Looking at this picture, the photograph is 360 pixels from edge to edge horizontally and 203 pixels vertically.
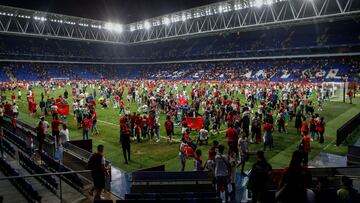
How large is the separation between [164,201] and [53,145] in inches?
351

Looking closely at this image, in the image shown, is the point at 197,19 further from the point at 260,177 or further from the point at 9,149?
the point at 260,177

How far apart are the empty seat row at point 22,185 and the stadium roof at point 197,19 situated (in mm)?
46340

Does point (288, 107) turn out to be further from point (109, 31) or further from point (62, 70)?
point (109, 31)

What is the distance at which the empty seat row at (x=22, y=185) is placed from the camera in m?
9.51

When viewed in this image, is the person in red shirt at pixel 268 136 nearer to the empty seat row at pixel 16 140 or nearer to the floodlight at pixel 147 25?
the empty seat row at pixel 16 140

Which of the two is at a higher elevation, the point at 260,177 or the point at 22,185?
the point at 260,177

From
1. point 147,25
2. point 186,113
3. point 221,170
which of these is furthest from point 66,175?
point 147,25

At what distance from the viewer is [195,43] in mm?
85312

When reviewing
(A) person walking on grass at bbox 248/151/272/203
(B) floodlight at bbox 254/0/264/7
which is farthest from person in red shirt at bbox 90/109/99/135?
(B) floodlight at bbox 254/0/264/7

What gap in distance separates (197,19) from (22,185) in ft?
202

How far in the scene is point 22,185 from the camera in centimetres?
1072

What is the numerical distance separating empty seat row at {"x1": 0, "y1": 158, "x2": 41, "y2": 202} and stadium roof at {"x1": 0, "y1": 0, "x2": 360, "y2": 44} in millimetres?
46340

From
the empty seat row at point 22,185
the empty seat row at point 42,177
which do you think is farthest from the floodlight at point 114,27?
the empty seat row at point 22,185

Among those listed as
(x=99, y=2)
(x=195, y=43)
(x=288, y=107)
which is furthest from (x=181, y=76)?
(x=288, y=107)
